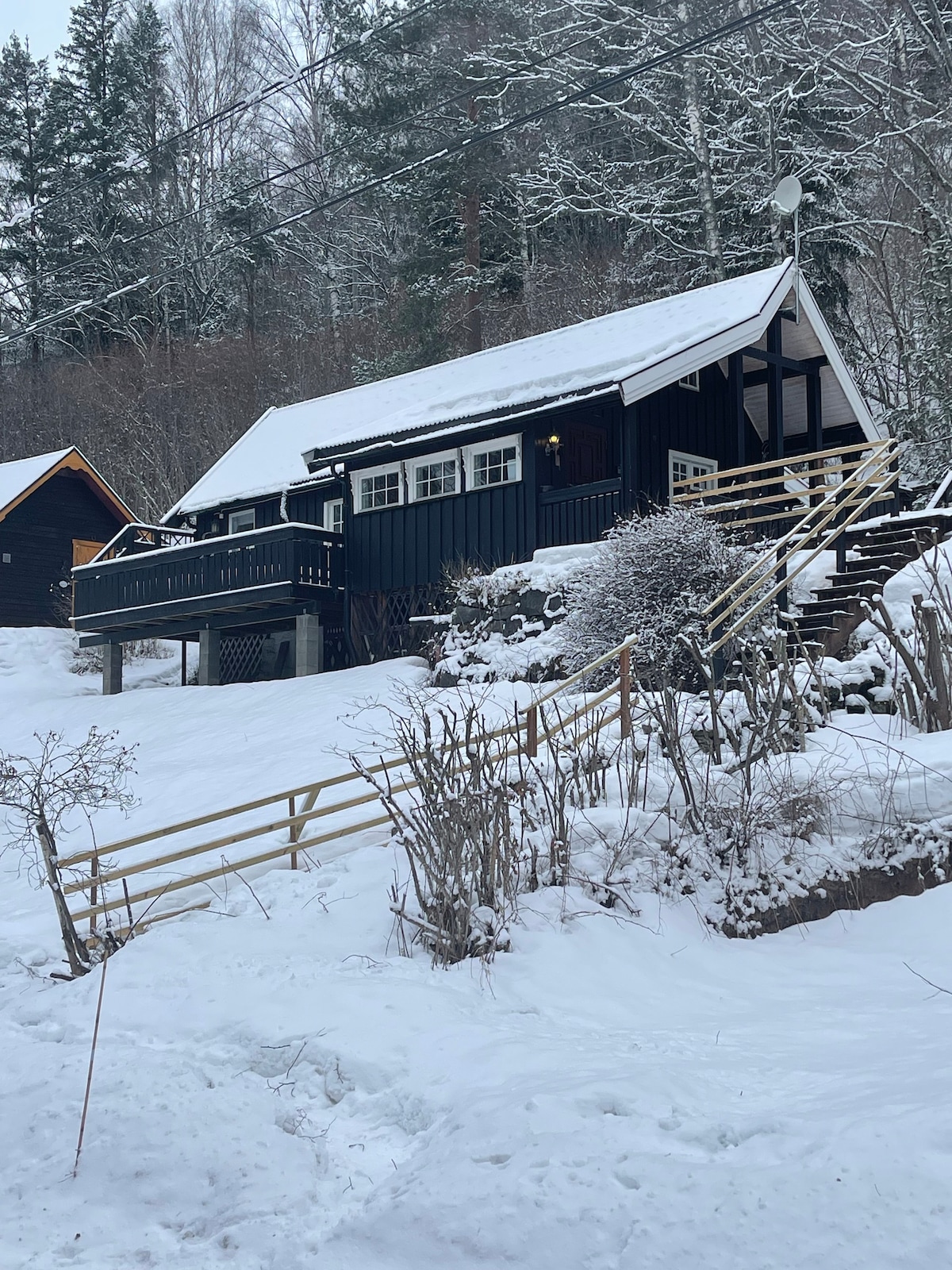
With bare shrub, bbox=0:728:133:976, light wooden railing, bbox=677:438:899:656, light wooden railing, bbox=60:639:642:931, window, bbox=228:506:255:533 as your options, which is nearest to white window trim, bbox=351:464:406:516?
window, bbox=228:506:255:533

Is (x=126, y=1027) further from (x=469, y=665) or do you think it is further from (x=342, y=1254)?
(x=469, y=665)

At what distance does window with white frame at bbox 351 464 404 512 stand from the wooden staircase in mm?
8200

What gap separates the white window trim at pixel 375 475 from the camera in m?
20.2

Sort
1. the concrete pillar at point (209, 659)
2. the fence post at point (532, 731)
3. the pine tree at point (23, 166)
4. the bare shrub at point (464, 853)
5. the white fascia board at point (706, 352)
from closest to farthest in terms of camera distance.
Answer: the bare shrub at point (464, 853)
the fence post at point (532, 731)
the white fascia board at point (706, 352)
the concrete pillar at point (209, 659)
the pine tree at point (23, 166)

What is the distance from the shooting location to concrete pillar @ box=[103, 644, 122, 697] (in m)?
22.8

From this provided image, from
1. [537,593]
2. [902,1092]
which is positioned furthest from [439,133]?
[902,1092]

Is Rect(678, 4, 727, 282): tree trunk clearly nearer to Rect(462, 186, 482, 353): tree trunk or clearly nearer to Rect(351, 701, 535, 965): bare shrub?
Rect(462, 186, 482, 353): tree trunk

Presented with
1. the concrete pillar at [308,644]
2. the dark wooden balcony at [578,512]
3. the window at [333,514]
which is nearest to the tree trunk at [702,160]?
the window at [333,514]

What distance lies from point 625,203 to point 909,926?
23.5 m

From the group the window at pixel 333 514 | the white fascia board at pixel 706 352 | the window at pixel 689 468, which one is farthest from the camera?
the window at pixel 333 514

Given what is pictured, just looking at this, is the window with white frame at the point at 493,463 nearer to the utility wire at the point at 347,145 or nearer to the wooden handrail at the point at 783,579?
the utility wire at the point at 347,145

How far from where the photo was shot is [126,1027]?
590 cm

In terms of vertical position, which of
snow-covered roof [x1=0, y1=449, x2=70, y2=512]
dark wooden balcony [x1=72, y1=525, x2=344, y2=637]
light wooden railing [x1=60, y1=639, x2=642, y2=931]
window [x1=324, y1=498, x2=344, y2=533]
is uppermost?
snow-covered roof [x1=0, y1=449, x2=70, y2=512]

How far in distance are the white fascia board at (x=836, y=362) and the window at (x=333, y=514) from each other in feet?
28.0
